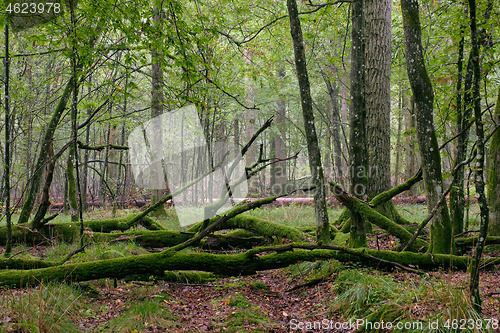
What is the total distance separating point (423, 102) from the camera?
3.91 meters

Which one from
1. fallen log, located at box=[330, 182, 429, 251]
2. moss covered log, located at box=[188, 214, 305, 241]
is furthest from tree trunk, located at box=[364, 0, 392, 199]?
moss covered log, located at box=[188, 214, 305, 241]

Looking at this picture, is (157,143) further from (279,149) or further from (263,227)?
(279,149)

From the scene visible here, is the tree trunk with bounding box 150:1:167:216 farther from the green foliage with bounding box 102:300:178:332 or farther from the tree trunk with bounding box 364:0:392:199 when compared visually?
the green foliage with bounding box 102:300:178:332

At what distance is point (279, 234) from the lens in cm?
594

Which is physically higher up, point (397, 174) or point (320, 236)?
point (397, 174)

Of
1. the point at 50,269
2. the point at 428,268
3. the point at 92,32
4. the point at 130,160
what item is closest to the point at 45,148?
the point at 92,32

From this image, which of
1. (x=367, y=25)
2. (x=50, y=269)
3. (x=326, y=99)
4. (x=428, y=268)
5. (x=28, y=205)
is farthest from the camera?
(x=326, y=99)

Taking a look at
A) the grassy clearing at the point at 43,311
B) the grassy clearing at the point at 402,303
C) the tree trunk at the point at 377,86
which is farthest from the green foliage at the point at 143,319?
the tree trunk at the point at 377,86

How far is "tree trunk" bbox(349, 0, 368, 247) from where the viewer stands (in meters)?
4.57

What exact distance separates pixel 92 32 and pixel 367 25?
565cm

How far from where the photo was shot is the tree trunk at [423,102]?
388cm

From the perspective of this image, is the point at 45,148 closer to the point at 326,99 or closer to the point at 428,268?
the point at 428,268

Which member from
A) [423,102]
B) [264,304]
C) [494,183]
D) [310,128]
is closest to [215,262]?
[264,304]

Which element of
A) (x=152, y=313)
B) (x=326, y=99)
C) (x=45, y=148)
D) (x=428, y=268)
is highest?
(x=326, y=99)
